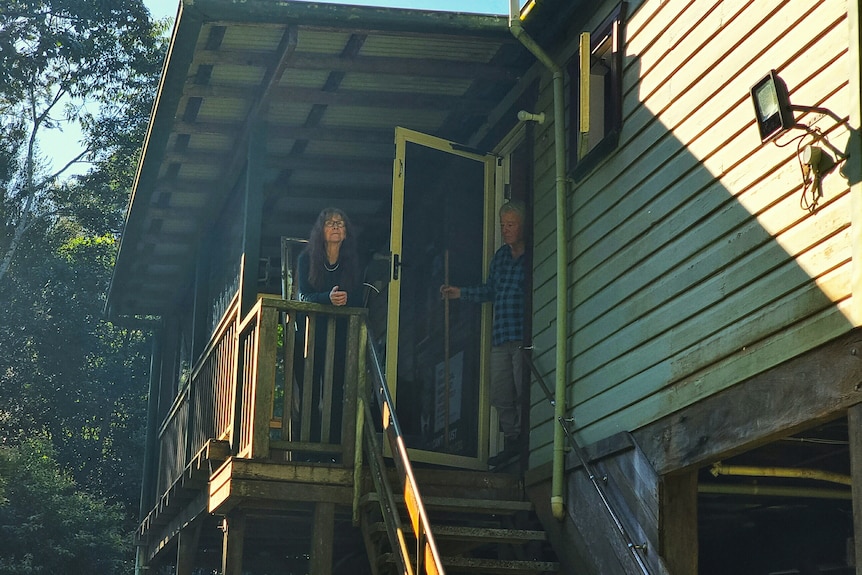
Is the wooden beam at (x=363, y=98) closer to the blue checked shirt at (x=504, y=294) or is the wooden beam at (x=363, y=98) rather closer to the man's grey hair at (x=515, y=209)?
the man's grey hair at (x=515, y=209)

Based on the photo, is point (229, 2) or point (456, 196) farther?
point (456, 196)

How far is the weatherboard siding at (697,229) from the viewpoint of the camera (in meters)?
5.48

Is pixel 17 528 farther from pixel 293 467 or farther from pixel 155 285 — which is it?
pixel 293 467

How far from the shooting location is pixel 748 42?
20.5 ft

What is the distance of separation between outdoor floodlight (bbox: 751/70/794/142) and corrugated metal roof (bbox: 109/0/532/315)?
129 inches

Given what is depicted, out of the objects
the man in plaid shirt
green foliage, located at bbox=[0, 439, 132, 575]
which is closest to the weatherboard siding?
the man in plaid shirt

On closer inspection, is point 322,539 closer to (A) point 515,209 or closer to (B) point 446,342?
(B) point 446,342

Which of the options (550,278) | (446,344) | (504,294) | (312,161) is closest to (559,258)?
(550,278)

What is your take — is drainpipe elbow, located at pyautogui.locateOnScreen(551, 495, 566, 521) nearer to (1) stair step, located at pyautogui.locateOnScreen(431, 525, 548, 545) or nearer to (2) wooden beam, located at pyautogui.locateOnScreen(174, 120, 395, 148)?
(1) stair step, located at pyautogui.locateOnScreen(431, 525, 548, 545)

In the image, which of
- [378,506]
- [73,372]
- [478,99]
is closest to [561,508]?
[378,506]

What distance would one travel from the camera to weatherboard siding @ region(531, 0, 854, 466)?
548 cm

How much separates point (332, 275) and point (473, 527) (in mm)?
2199

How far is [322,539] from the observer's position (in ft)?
26.3

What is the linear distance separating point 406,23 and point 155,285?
7681 millimetres
